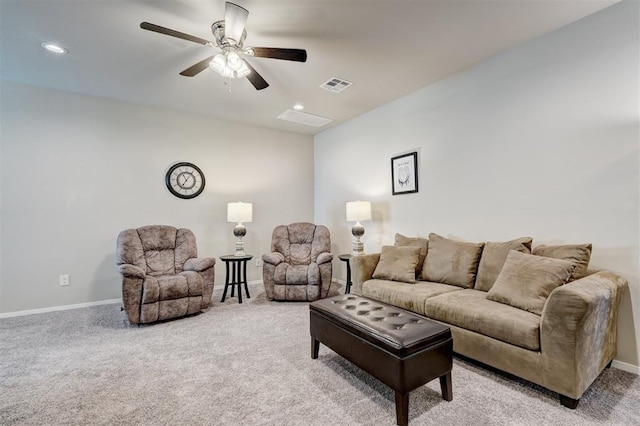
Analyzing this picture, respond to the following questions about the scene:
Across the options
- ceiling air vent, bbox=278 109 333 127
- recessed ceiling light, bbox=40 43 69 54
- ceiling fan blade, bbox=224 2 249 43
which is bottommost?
ceiling fan blade, bbox=224 2 249 43

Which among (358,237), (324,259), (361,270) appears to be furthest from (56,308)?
(358,237)

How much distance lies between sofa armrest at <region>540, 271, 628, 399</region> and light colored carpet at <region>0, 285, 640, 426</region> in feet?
0.54

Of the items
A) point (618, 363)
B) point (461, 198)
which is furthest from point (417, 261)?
point (618, 363)

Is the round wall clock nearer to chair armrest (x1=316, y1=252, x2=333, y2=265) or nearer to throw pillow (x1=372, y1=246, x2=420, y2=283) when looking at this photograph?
chair armrest (x1=316, y1=252, x2=333, y2=265)

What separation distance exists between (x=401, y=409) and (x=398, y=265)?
5.44 feet

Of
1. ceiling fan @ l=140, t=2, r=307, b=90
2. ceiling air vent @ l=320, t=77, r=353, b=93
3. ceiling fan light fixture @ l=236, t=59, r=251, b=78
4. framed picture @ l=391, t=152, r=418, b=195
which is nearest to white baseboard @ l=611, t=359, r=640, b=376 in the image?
framed picture @ l=391, t=152, r=418, b=195

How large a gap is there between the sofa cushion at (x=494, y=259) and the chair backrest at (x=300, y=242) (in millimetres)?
2146

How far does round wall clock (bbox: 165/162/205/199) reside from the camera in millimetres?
4355

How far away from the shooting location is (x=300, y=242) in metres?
4.54

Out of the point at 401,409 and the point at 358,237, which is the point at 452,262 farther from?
the point at 401,409

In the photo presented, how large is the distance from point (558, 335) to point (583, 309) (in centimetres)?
22

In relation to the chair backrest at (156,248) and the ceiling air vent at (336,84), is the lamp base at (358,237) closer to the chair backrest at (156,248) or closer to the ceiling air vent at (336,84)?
the ceiling air vent at (336,84)

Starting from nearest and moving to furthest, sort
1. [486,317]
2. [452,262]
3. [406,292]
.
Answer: [486,317], [406,292], [452,262]

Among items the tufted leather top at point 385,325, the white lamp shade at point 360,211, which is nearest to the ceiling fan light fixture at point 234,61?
the tufted leather top at point 385,325
